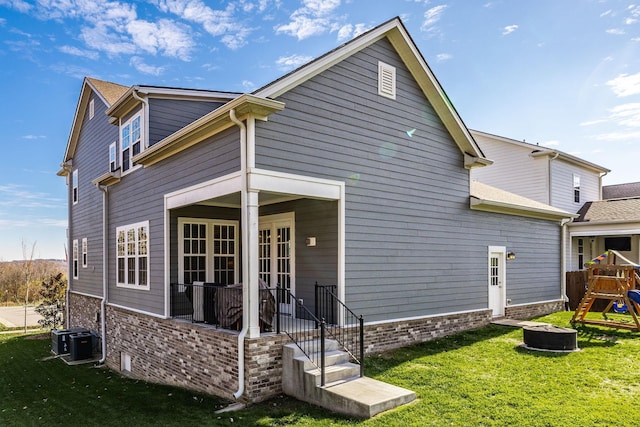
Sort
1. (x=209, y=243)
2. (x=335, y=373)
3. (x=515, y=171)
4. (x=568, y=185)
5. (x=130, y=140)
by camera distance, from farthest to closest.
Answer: (x=515, y=171)
(x=568, y=185)
(x=130, y=140)
(x=209, y=243)
(x=335, y=373)

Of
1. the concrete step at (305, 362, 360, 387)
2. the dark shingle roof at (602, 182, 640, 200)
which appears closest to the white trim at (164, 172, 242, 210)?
the concrete step at (305, 362, 360, 387)

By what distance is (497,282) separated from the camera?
12.5 meters

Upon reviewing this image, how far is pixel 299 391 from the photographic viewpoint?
22.0ft

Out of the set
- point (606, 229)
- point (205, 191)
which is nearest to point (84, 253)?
point (205, 191)

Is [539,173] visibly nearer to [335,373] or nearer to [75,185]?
[335,373]

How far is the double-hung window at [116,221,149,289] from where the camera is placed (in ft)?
36.4

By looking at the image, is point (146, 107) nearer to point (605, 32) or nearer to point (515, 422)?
point (515, 422)

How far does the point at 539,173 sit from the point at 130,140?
1688 centimetres

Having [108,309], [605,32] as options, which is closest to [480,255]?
[605,32]

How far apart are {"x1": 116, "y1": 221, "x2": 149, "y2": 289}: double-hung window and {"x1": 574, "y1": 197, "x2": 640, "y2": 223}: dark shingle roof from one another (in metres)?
17.7

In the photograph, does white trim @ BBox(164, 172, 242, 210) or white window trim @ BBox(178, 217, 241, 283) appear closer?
white trim @ BBox(164, 172, 242, 210)

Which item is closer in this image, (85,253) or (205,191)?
(205,191)

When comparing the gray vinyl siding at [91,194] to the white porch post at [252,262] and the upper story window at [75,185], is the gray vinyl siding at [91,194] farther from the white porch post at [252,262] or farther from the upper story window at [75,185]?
the white porch post at [252,262]

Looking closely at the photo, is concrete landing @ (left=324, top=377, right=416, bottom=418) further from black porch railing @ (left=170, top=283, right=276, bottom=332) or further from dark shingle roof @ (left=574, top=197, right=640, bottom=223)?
dark shingle roof @ (left=574, top=197, right=640, bottom=223)
